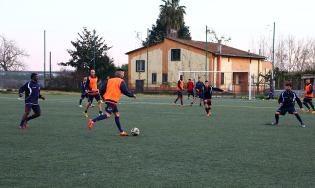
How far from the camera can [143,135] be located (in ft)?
32.2

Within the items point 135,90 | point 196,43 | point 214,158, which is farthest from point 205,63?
point 214,158

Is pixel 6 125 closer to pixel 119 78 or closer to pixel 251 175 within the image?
pixel 119 78

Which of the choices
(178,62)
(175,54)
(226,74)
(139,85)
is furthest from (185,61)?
(139,85)

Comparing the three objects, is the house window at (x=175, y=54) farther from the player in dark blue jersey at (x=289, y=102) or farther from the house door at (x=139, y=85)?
the player in dark blue jersey at (x=289, y=102)

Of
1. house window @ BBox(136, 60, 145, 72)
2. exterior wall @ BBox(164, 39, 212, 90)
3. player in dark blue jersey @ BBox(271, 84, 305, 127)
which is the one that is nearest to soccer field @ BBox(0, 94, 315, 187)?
player in dark blue jersey @ BBox(271, 84, 305, 127)

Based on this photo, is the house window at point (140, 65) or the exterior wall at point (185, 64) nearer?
the exterior wall at point (185, 64)

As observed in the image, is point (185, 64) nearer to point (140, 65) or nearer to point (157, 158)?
point (140, 65)

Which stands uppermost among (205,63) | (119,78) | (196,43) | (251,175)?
(196,43)

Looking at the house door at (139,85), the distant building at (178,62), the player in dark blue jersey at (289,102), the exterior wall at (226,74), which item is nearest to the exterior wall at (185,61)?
the distant building at (178,62)

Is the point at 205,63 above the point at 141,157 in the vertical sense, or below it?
above

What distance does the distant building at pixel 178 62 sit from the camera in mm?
41094

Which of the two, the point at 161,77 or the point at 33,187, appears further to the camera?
the point at 161,77

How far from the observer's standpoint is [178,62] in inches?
1713

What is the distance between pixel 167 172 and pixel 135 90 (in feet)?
120
